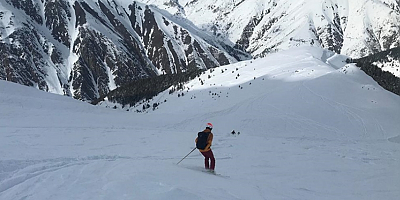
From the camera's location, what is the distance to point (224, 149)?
709 inches

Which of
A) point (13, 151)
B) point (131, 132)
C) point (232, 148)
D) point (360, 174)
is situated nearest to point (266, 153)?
point (232, 148)

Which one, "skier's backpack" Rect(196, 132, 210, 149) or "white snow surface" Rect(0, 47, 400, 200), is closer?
"white snow surface" Rect(0, 47, 400, 200)

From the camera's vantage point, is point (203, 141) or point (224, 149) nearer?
point (203, 141)

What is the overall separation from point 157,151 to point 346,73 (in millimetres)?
39039

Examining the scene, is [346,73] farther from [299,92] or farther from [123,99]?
[123,99]

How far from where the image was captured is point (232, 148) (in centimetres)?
1839

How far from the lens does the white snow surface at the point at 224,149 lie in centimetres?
862

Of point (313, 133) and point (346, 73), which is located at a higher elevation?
point (346, 73)

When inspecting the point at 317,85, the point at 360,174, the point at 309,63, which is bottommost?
the point at 360,174

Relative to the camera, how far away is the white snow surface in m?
8.62

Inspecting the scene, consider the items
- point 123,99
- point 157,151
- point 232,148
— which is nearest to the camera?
point 157,151

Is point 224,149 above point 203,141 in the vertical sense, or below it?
below

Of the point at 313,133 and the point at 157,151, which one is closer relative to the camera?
the point at 157,151

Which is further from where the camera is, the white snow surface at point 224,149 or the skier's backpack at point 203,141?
the skier's backpack at point 203,141
